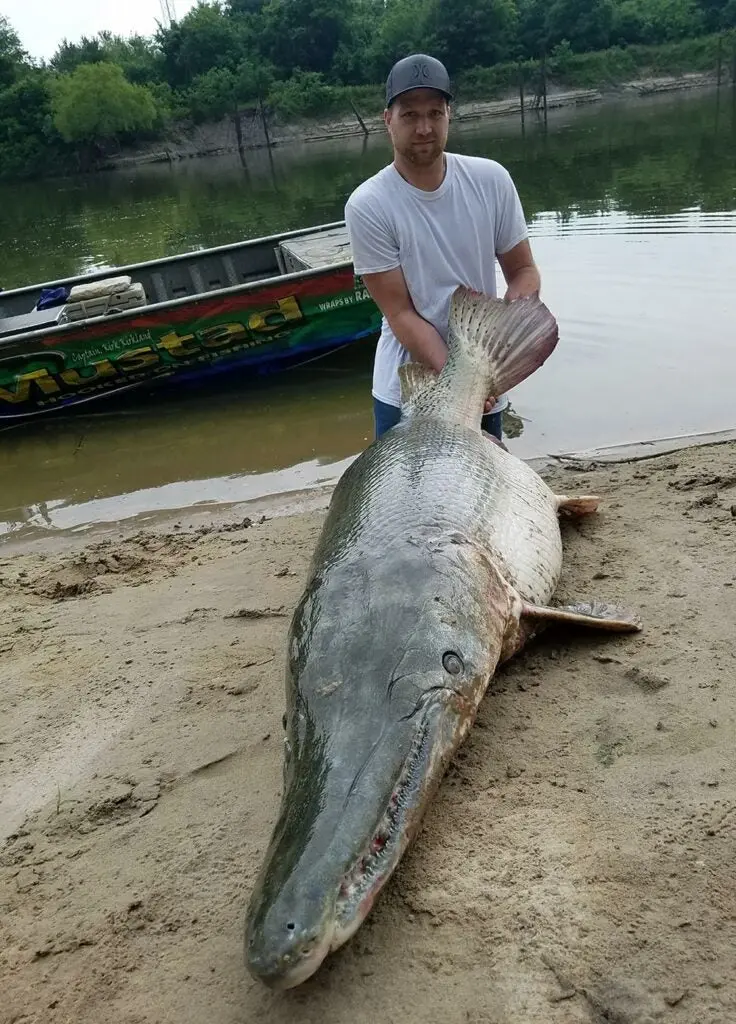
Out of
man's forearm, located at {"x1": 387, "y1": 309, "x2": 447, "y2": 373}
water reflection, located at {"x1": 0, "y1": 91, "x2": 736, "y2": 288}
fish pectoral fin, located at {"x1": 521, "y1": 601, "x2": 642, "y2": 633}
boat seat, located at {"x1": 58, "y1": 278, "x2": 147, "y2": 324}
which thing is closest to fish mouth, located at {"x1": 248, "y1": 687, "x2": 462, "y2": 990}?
fish pectoral fin, located at {"x1": 521, "y1": 601, "x2": 642, "y2": 633}

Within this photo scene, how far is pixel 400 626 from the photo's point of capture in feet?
7.43

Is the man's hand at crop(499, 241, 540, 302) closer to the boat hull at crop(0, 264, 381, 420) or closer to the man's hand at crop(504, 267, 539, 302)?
the man's hand at crop(504, 267, 539, 302)

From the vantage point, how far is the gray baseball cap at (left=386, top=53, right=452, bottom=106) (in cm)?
321

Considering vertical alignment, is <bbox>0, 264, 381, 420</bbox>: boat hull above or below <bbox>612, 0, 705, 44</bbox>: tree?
below

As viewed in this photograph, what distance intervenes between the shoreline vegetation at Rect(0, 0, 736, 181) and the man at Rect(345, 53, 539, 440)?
146 feet

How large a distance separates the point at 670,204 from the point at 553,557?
11988 millimetres

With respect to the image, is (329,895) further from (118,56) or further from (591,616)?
(118,56)

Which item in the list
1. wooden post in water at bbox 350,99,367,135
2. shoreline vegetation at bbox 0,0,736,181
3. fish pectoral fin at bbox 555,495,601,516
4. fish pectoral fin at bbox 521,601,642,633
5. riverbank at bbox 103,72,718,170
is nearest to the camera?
fish pectoral fin at bbox 521,601,642,633

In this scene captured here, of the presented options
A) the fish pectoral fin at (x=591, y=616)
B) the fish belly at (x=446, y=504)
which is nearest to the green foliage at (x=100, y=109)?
the fish belly at (x=446, y=504)

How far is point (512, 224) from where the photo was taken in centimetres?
357

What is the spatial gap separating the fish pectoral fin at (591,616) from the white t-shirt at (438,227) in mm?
1598

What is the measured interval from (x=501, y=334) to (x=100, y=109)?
5740cm

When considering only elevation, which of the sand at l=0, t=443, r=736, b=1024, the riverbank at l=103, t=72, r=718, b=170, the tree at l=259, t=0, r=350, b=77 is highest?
the tree at l=259, t=0, r=350, b=77

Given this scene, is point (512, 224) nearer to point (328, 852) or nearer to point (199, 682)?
point (199, 682)
